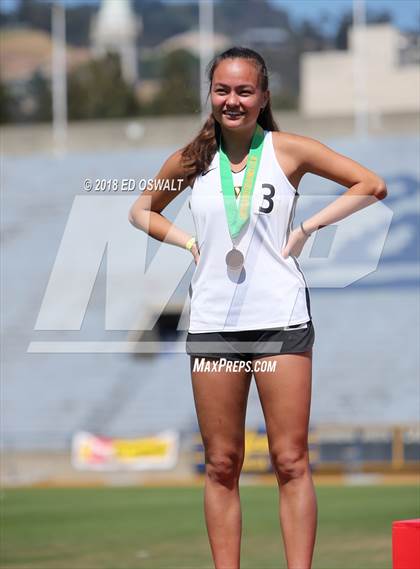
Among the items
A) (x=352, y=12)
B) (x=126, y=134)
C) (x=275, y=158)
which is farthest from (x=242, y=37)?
(x=275, y=158)

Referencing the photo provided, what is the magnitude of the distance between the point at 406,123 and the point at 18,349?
40.5 ft

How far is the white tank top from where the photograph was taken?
146 inches

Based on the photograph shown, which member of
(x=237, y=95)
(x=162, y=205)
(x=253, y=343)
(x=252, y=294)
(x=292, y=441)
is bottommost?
(x=292, y=441)

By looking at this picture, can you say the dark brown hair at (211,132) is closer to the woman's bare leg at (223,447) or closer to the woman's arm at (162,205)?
the woman's arm at (162,205)

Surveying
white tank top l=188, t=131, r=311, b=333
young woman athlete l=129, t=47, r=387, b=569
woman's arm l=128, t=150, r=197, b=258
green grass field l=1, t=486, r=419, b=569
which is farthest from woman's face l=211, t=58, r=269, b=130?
green grass field l=1, t=486, r=419, b=569

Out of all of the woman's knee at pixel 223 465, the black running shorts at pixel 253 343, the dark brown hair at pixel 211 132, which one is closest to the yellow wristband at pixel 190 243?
the dark brown hair at pixel 211 132

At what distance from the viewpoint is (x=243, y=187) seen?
3.71m

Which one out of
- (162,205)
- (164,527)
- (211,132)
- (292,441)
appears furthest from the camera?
(164,527)

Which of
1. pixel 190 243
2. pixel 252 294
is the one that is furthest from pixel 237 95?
pixel 252 294

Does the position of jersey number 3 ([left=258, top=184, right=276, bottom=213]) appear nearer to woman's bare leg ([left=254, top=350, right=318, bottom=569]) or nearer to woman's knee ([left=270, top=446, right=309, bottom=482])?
woman's bare leg ([left=254, top=350, right=318, bottom=569])

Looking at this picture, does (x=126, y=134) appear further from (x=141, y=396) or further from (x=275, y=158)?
(x=275, y=158)

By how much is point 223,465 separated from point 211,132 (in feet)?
3.21

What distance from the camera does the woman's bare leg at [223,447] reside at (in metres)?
3.69

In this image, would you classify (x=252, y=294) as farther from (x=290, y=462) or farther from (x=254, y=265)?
(x=290, y=462)
